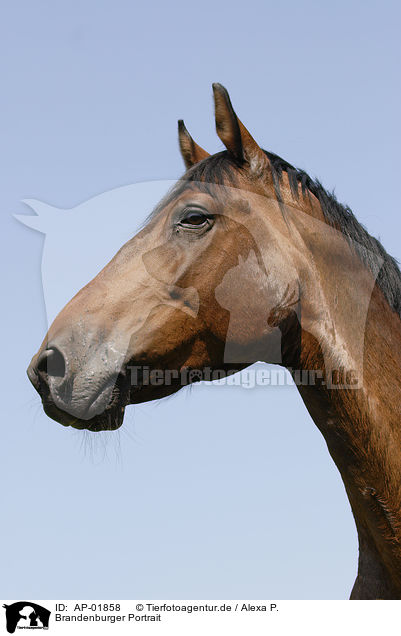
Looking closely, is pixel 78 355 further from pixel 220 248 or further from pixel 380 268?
pixel 380 268

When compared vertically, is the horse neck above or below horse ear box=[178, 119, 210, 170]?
below

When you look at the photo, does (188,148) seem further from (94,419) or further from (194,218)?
(94,419)

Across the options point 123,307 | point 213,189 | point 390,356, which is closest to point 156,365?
point 123,307

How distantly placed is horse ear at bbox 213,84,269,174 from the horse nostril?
1.92 m

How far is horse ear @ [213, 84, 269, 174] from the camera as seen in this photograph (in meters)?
4.17

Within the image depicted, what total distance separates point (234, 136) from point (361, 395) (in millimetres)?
2003

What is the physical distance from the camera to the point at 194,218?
4.10 meters

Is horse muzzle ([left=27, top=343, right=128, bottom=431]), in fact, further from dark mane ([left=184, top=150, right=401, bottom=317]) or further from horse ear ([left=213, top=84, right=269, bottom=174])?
horse ear ([left=213, top=84, right=269, bottom=174])

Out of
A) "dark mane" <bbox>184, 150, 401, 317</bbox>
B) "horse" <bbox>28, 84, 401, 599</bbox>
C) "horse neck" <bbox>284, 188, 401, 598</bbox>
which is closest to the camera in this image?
"horse" <bbox>28, 84, 401, 599</bbox>

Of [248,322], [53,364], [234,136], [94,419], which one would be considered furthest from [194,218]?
[94,419]

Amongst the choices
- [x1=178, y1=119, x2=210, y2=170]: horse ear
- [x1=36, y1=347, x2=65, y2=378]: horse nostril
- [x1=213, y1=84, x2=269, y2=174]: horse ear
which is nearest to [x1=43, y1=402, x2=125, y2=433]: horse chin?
[x1=36, y1=347, x2=65, y2=378]: horse nostril

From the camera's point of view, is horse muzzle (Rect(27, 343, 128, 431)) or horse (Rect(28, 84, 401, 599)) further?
horse (Rect(28, 84, 401, 599))

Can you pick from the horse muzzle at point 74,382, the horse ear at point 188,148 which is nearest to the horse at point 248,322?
the horse muzzle at point 74,382

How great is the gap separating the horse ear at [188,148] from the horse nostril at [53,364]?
2.49 metres
